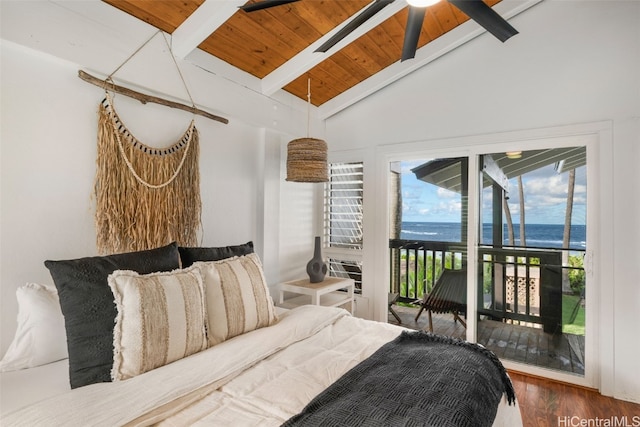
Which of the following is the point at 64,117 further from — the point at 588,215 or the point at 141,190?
the point at 588,215

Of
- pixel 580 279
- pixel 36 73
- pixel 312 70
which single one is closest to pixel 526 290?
pixel 580 279

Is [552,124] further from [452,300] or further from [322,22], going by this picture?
[322,22]

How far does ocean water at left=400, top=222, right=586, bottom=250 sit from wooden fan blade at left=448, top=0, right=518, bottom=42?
1.69 metres

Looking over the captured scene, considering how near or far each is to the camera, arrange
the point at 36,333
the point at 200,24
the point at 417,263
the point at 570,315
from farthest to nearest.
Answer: the point at 417,263, the point at 570,315, the point at 200,24, the point at 36,333

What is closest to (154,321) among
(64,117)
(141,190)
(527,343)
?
(141,190)

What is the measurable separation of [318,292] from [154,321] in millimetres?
1664

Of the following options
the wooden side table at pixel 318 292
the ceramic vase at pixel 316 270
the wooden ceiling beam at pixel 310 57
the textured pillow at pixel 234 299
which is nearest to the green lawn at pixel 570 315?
the wooden side table at pixel 318 292

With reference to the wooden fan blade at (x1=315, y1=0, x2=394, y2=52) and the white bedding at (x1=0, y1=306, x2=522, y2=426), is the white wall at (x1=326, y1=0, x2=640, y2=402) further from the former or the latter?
the wooden fan blade at (x1=315, y1=0, x2=394, y2=52)

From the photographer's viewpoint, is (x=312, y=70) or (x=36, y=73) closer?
(x=36, y=73)

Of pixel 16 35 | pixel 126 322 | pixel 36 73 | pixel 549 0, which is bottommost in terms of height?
pixel 126 322

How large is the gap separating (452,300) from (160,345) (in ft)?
8.65

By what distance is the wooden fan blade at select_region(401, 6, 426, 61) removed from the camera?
1.65 meters

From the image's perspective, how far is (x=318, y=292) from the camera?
290 centimetres

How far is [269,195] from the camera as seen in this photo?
319 cm
